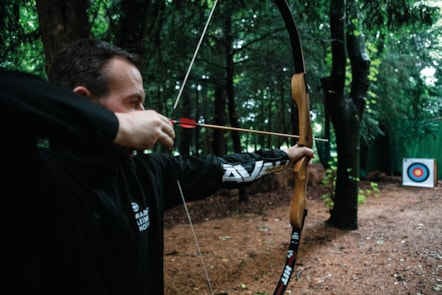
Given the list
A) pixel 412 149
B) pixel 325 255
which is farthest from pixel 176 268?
pixel 412 149

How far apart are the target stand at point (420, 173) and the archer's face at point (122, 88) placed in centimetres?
733

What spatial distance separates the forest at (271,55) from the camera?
99.7 inches

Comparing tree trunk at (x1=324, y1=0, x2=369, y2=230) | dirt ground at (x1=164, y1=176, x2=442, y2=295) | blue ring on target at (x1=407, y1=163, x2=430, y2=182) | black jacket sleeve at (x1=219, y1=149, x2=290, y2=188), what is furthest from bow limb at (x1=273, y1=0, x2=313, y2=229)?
blue ring on target at (x1=407, y1=163, x2=430, y2=182)

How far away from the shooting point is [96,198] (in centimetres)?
75

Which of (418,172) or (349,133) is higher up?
(349,133)

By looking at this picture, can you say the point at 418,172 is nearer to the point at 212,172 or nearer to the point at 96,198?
the point at 212,172

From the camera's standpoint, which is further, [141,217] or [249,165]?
[249,165]

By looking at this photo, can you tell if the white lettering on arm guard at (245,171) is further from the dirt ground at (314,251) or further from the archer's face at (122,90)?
the dirt ground at (314,251)

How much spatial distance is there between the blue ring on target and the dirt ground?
1.52 meters

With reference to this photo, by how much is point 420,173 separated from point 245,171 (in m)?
7.12

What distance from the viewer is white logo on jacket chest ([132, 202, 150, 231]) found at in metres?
0.85

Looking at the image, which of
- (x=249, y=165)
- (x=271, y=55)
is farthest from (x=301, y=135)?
(x=271, y=55)

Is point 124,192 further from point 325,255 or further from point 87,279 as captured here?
point 325,255

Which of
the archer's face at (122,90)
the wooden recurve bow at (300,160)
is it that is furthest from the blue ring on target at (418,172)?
the archer's face at (122,90)
